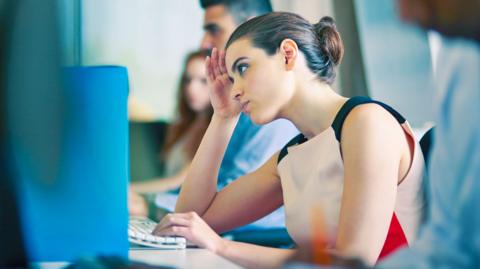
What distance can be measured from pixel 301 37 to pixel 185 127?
97 cm

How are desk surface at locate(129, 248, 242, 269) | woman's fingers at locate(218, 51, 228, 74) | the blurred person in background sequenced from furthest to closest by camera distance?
woman's fingers at locate(218, 51, 228, 74)
desk surface at locate(129, 248, 242, 269)
the blurred person in background

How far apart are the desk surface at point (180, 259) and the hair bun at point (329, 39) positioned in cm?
27

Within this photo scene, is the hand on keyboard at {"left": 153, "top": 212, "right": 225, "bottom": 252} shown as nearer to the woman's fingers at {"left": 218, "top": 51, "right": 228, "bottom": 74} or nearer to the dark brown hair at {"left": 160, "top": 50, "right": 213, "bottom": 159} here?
the woman's fingers at {"left": 218, "top": 51, "right": 228, "bottom": 74}

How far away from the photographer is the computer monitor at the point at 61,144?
0.62 meters

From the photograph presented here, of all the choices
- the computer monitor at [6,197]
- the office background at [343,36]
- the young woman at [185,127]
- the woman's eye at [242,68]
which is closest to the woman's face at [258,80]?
the woman's eye at [242,68]

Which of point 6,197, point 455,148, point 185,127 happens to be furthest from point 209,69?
point 185,127

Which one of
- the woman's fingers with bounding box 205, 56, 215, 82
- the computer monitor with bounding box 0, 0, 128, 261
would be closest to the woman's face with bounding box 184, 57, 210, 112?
the woman's fingers with bounding box 205, 56, 215, 82

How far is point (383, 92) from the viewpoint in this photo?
1100mm

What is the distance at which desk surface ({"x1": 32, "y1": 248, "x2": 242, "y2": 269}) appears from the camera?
2.25 ft

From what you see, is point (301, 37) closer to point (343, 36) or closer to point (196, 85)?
point (343, 36)

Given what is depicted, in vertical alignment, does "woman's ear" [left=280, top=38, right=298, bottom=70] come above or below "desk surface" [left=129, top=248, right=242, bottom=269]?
above

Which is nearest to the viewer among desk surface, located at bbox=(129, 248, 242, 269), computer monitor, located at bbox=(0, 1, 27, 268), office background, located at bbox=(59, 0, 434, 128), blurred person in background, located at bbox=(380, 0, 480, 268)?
blurred person in background, located at bbox=(380, 0, 480, 268)

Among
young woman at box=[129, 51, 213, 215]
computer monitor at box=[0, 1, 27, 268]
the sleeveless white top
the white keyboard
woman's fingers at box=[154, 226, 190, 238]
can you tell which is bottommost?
young woman at box=[129, 51, 213, 215]

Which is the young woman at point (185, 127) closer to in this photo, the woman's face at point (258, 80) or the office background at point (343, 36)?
the office background at point (343, 36)
